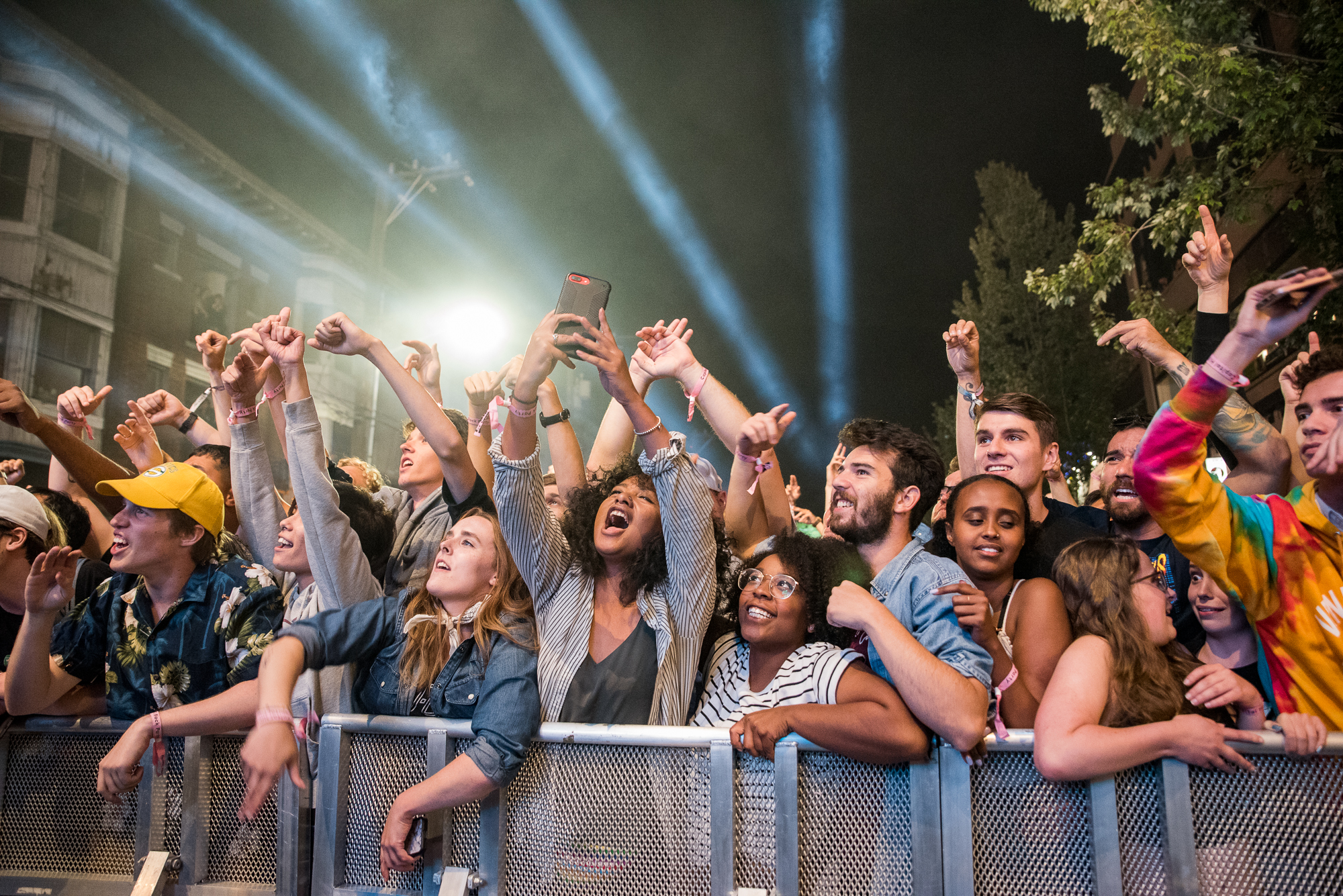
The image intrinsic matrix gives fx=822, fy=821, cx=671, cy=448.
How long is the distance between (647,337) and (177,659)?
1.80 metres

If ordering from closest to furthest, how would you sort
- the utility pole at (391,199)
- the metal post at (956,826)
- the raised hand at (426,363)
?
the metal post at (956,826)
the raised hand at (426,363)
the utility pole at (391,199)

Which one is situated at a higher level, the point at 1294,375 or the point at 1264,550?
the point at 1294,375

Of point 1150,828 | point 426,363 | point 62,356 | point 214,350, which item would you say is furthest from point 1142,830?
point 62,356

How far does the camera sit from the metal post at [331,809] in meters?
2.07

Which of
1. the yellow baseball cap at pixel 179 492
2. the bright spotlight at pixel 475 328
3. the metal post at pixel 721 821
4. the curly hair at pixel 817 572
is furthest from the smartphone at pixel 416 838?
the bright spotlight at pixel 475 328

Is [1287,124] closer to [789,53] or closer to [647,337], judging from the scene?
[647,337]

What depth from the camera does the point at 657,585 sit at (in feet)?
8.16

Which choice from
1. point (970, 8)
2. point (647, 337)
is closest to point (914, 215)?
point (970, 8)

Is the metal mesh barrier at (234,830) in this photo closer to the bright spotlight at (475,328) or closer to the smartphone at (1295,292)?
the smartphone at (1295,292)

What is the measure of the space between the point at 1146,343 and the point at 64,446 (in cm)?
406

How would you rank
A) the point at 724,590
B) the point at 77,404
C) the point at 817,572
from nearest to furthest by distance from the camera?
the point at 817,572 < the point at 724,590 < the point at 77,404

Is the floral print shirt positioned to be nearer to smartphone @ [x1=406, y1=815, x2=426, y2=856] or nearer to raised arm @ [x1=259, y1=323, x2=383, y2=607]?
raised arm @ [x1=259, y1=323, x2=383, y2=607]

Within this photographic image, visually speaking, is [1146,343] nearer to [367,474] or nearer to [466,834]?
[466,834]

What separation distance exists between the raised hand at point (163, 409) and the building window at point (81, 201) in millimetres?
5800
